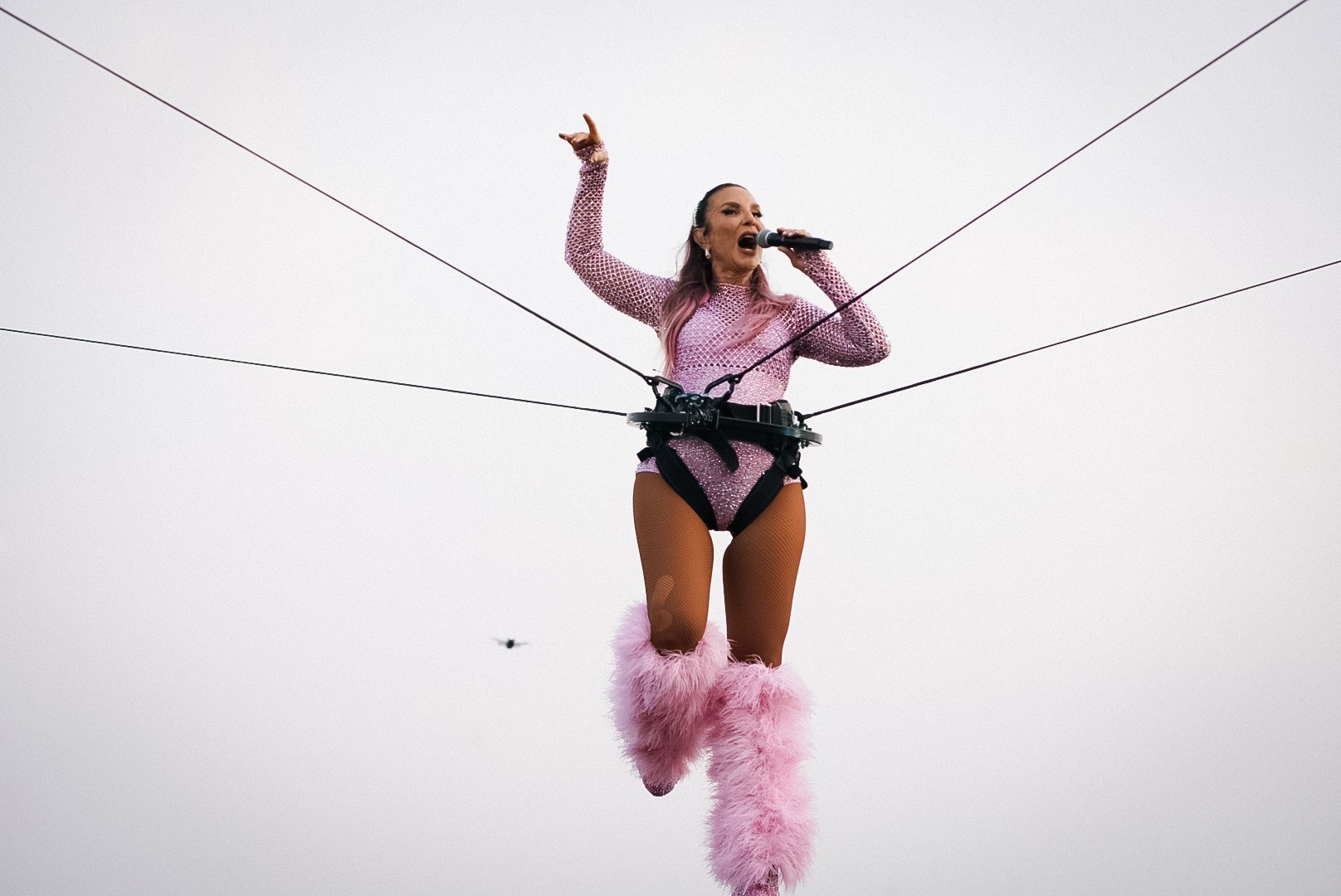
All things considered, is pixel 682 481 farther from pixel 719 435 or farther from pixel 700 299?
pixel 700 299

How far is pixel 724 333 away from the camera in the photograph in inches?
79.8

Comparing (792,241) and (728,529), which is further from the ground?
(792,241)

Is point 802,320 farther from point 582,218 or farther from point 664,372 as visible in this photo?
point 582,218

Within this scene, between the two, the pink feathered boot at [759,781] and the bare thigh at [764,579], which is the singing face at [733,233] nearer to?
the bare thigh at [764,579]

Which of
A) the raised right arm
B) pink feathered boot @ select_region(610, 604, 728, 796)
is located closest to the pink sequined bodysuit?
the raised right arm

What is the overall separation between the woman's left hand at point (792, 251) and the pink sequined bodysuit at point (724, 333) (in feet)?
0.03

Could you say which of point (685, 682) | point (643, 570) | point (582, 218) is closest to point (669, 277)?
point (582, 218)

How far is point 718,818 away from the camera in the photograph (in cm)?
178

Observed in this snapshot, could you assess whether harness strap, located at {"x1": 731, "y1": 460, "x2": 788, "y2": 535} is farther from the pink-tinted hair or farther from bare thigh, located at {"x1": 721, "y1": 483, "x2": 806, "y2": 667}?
the pink-tinted hair

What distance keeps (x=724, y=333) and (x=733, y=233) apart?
0.20 meters

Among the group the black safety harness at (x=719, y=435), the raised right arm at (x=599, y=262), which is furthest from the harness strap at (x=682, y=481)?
the raised right arm at (x=599, y=262)

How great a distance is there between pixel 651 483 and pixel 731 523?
150 mm

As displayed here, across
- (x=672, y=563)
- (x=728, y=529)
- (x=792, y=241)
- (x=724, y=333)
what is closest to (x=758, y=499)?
(x=728, y=529)

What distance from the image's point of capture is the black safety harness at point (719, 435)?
1.90 meters
